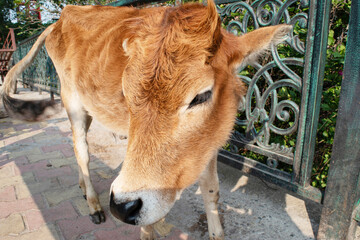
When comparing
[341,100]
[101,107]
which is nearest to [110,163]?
[101,107]

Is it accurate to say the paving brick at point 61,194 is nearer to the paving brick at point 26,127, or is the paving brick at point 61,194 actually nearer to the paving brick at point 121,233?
the paving brick at point 121,233

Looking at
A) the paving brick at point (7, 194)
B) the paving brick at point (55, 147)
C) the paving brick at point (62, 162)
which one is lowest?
the paving brick at point (55, 147)

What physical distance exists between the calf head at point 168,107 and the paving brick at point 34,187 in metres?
2.36

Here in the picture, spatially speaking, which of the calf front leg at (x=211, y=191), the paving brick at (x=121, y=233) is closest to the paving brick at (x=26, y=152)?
the paving brick at (x=121, y=233)

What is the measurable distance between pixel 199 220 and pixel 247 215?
528 mm

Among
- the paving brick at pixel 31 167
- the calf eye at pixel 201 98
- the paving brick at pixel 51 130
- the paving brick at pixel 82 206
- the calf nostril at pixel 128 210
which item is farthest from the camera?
the paving brick at pixel 51 130

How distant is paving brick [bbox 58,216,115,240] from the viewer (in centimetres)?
248

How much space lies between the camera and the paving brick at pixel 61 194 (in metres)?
3.04

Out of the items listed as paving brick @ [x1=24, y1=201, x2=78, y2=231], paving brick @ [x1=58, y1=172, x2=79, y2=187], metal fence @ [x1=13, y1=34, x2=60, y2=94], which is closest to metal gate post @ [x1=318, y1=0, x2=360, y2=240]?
paving brick @ [x1=24, y1=201, x2=78, y2=231]

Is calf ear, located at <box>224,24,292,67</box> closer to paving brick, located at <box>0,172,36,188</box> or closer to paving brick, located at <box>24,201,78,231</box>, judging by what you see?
paving brick, located at <box>24,201,78,231</box>

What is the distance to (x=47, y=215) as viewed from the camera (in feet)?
9.04

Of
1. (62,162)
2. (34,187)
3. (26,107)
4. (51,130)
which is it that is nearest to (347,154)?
(26,107)

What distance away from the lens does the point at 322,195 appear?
2.27m

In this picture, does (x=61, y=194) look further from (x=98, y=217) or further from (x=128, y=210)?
(x=128, y=210)
